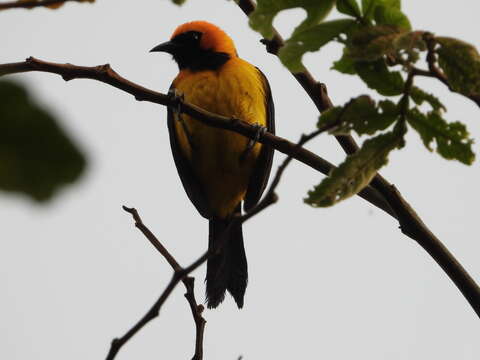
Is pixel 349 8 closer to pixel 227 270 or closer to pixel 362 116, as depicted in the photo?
pixel 362 116

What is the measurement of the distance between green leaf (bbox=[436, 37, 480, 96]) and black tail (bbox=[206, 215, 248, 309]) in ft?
8.98

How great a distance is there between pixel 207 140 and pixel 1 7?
163 inches

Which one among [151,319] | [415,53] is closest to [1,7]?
[151,319]

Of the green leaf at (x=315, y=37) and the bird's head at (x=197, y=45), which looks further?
the bird's head at (x=197, y=45)

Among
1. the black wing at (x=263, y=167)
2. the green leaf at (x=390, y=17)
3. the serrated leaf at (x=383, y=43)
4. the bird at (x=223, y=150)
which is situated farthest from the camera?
the black wing at (x=263, y=167)

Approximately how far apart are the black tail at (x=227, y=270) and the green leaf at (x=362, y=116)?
2329 mm

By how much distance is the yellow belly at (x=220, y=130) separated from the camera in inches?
198

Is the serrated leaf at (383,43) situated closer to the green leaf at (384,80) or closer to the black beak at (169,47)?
the green leaf at (384,80)

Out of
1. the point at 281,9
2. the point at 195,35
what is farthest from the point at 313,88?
the point at 195,35

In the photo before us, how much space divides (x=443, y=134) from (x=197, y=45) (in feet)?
14.8

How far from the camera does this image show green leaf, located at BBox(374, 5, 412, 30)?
1862 millimetres

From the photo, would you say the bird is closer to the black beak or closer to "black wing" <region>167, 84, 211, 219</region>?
"black wing" <region>167, 84, 211, 219</region>

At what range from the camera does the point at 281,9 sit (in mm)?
2027

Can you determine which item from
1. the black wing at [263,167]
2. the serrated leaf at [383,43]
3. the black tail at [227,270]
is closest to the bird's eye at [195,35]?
the black wing at [263,167]
